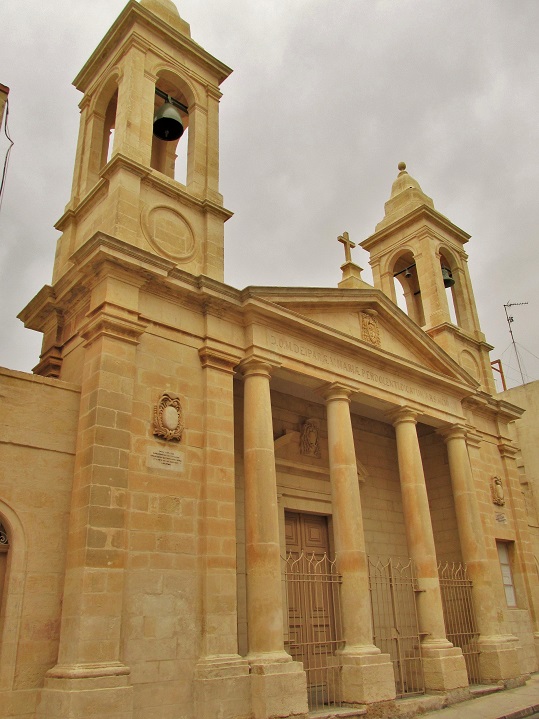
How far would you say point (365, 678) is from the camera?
29.7 feet

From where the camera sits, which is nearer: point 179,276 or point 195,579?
point 195,579

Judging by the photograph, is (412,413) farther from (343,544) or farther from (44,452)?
(44,452)

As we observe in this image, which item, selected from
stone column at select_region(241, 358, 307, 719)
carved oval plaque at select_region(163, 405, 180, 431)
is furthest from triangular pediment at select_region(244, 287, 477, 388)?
carved oval plaque at select_region(163, 405, 180, 431)

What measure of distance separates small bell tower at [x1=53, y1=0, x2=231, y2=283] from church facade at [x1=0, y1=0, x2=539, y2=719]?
1.8 inches

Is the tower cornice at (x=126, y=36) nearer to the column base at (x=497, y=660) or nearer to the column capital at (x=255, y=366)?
the column capital at (x=255, y=366)

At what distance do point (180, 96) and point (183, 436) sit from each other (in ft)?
24.3

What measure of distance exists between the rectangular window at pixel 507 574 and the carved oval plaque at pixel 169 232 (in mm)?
9894

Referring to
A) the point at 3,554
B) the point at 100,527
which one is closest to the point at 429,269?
the point at 100,527

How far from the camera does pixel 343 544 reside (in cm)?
1014

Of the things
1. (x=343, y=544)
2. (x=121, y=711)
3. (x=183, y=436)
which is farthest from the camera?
(x=343, y=544)

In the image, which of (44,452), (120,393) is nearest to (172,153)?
(120,393)

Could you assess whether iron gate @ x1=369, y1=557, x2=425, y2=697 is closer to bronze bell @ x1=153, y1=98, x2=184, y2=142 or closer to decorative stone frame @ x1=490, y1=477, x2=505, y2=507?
decorative stone frame @ x1=490, y1=477, x2=505, y2=507

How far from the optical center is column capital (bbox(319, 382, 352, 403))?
11141mm

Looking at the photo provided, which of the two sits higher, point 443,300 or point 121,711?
point 443,300
